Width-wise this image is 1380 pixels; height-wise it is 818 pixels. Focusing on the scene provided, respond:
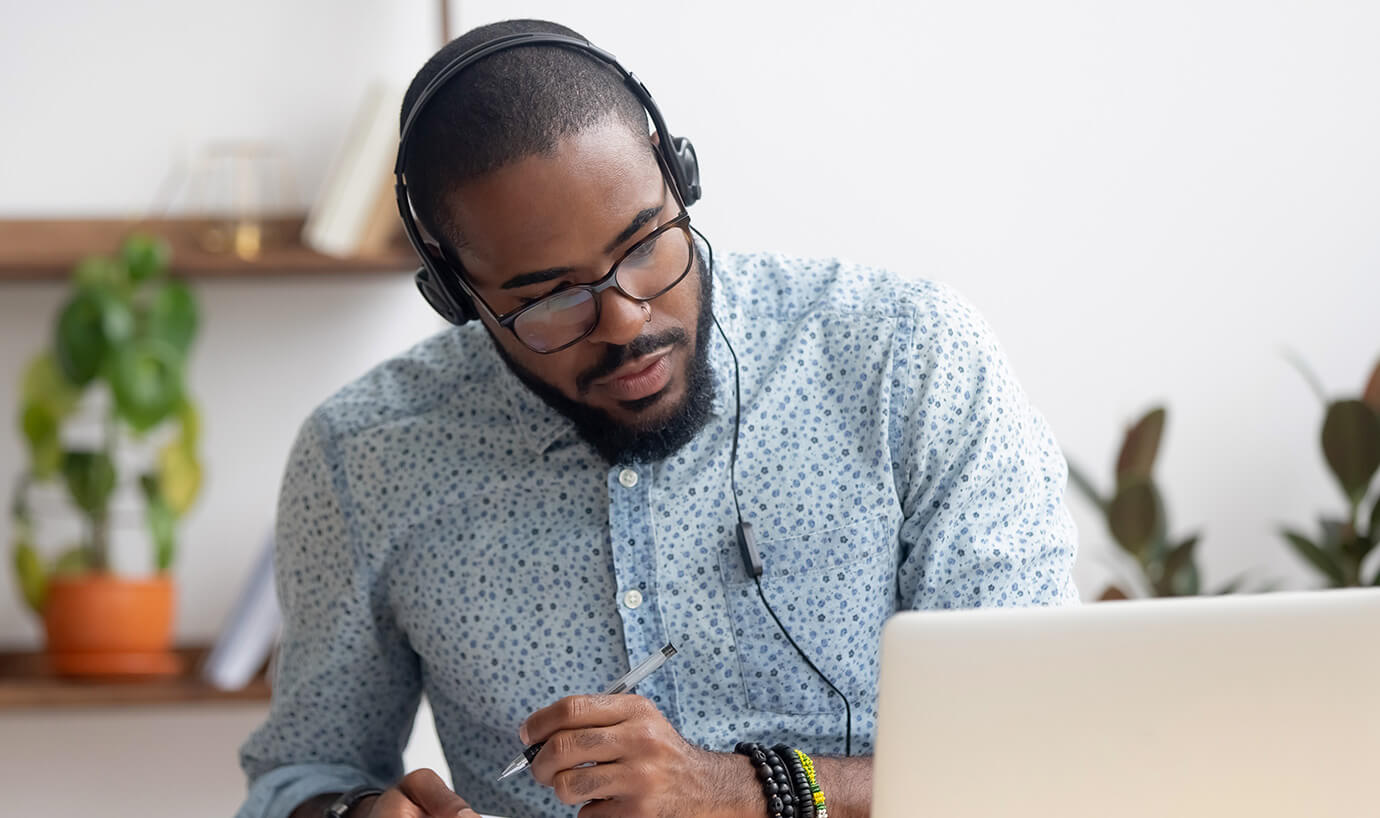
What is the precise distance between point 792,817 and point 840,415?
0.39 metres

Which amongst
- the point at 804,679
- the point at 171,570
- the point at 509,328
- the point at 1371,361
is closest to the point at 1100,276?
the point at 1371,361

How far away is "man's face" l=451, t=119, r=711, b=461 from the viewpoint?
1111mm

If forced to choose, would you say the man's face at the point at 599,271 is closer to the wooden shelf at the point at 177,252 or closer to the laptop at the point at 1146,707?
the laptop at the point at 1146,707

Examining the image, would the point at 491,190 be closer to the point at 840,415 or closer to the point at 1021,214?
the point at 840,415

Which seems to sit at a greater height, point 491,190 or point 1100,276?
point 491,190

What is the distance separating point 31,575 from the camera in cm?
211

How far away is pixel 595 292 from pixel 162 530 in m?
1.25

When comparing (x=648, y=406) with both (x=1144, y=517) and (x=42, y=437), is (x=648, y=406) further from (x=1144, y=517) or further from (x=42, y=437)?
(x=42, y=437)

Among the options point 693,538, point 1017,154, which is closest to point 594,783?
point 693,538

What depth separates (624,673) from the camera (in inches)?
50.1

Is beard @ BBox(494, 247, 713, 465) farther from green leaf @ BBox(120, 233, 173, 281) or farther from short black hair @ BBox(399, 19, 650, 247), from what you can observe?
green leaf @ BBox(120, 233, 173, 281)

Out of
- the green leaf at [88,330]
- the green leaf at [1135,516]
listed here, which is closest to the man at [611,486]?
the green leaf at [1135,516]

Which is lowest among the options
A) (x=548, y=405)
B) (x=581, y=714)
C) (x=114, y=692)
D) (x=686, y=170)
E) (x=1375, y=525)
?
(x=114, y=692)

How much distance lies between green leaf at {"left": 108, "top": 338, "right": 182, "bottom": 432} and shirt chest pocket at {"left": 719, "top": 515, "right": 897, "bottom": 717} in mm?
1145
